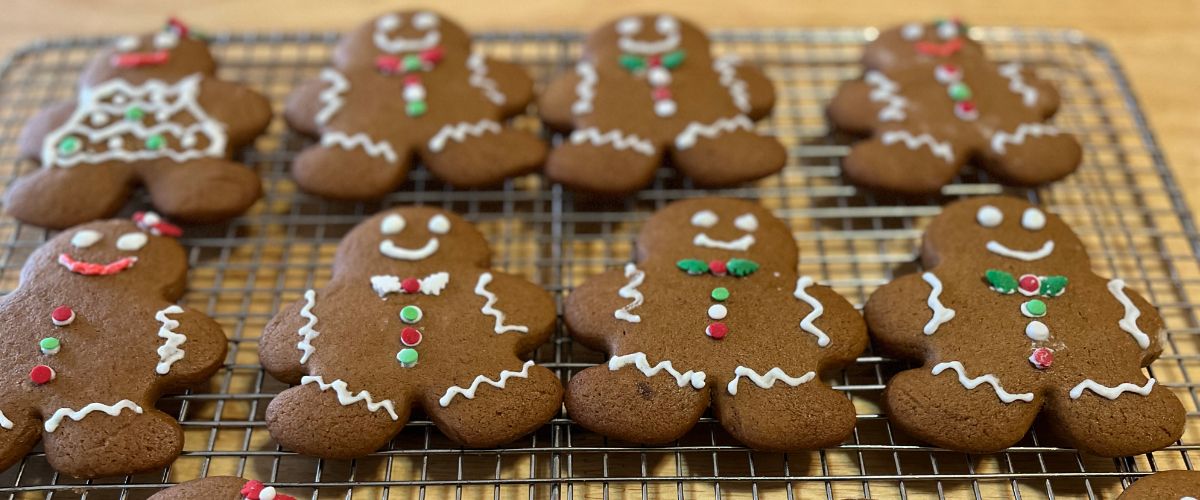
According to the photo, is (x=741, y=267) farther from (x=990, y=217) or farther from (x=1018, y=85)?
(x=1018, y=85)

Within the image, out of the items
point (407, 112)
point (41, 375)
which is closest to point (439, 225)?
point (407, 112)

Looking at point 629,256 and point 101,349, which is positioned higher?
point 101,349

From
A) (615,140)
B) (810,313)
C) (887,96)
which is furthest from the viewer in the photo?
(887,96)

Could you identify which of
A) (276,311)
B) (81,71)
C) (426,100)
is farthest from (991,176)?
(81,71)

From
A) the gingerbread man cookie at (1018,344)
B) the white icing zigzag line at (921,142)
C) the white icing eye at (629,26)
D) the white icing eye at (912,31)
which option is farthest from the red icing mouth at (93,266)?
A: the white icing eye at (912,31)

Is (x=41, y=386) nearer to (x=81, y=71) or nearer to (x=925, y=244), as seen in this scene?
(x=81, y=71)

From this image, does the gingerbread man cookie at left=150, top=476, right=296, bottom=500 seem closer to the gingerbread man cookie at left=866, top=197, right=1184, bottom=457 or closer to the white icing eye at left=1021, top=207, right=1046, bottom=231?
the gingerbread man cookie at left=866, top=197, right=1184, bottom=457
